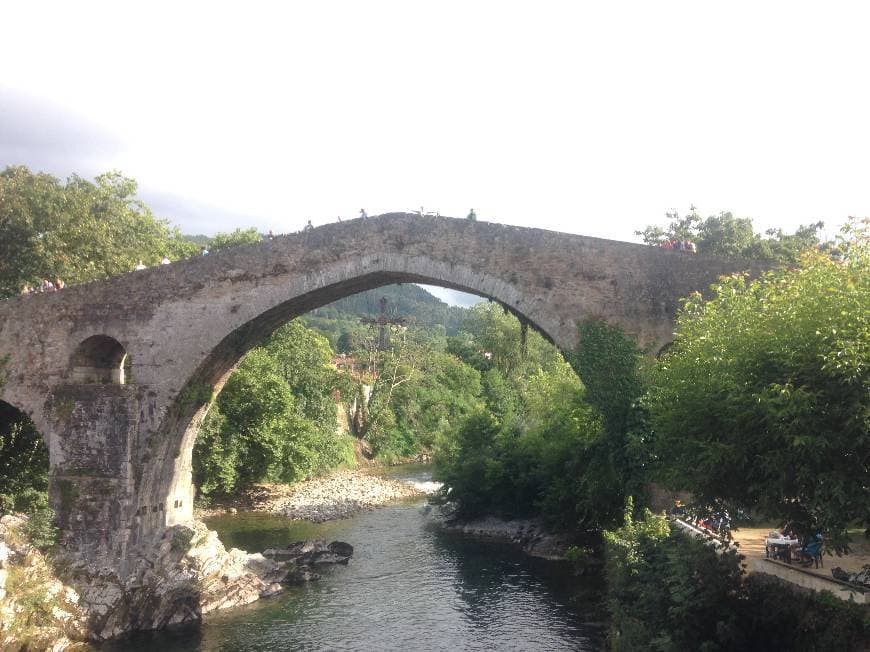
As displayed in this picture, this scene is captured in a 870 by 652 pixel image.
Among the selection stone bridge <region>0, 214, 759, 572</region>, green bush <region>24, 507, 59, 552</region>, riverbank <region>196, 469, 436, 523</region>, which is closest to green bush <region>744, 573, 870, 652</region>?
stone bridge <region>0, 214, 759, 572</region>

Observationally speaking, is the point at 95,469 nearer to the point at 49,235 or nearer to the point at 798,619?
the point at 49,235

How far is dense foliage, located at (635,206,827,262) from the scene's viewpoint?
637 inches

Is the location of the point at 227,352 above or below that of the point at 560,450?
above

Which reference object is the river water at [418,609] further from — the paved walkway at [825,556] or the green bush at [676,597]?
the paved walkway at [825,556]

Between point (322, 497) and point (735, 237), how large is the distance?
15.3 m

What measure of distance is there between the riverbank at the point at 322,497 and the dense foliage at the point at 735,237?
12340 millimetres

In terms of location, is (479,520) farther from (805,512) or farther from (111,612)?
(805,512)

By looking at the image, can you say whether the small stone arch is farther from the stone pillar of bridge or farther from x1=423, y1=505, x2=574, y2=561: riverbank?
x1=423, y1=505, x2=574, y2=561: riverbank

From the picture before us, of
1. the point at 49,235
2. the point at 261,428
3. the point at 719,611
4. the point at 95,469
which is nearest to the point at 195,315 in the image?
the point at 95,469

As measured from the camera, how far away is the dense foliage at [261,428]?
21.2 m

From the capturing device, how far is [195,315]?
13.6 meters

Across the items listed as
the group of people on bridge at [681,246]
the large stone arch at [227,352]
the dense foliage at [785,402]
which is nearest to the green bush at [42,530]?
the large stone arch at [227,352]

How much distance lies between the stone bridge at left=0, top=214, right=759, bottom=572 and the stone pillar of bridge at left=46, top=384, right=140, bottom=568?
0.8 inches

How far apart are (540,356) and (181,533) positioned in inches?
988
